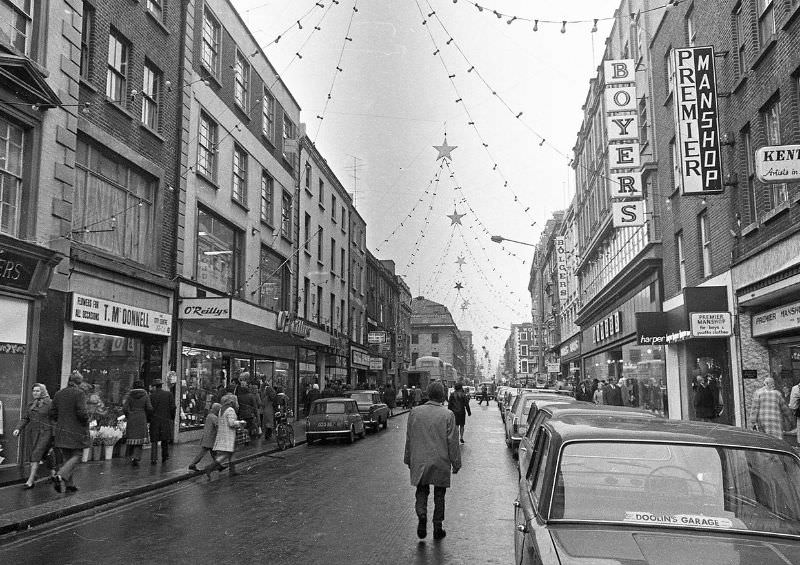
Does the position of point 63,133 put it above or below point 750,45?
below

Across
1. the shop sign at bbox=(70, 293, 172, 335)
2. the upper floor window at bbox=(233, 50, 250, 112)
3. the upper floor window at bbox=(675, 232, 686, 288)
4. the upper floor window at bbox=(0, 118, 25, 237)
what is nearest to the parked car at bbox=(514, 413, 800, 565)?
the upper floor window at bbox=(0, 118, 25, 237)

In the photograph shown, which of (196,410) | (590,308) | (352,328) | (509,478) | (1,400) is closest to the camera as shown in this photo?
(1,400)

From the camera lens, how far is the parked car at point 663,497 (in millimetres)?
3578

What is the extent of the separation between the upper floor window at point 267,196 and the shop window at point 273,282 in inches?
51.8

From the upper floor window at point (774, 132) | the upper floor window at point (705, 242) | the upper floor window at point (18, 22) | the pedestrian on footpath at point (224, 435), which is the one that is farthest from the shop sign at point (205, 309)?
the upper floor window at point (774, 132)

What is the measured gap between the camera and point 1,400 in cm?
1165

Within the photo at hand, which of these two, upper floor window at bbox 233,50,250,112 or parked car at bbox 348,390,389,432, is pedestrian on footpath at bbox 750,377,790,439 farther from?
upper floor window at bbox 233,50,250,112

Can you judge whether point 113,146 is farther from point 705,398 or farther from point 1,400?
point 705,398

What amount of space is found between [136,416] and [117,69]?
8118 mm

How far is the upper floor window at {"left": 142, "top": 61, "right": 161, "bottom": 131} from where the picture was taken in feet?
57.8

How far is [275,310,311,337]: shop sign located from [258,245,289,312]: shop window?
1191mm

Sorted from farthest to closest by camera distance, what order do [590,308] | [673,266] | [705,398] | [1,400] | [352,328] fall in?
[352,328] → [590,308] → [673,266] → [705,398] → [1,400]

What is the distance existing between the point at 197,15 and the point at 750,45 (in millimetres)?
14965

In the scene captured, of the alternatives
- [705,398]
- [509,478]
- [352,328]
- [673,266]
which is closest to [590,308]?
[352,328]
